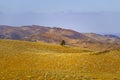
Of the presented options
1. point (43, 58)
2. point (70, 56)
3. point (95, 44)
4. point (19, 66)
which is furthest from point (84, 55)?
point (95, 44)

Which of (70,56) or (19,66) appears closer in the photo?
(19,66)

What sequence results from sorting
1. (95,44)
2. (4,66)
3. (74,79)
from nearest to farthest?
1. (74,79)
2. (4,66)
3. (95,44)

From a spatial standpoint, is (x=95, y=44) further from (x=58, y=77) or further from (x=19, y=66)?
(x=58, y=77)

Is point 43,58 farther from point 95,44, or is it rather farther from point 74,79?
point 95,44

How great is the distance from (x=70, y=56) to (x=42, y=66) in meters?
4.41

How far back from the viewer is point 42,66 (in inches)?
1406

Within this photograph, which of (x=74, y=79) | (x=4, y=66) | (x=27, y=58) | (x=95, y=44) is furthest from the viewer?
(x=95, y=44)

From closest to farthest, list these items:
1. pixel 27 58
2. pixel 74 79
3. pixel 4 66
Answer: pixel 74 79, pixel 4 66, pixel 27 58

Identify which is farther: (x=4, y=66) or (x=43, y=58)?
(x=43, y=58)

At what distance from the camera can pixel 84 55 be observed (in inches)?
1519

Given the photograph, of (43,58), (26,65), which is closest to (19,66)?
(26,65)

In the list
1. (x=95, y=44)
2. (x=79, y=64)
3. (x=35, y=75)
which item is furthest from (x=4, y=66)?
(x=95, y=44)

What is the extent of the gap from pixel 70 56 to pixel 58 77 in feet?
49.4

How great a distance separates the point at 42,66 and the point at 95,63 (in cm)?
566
